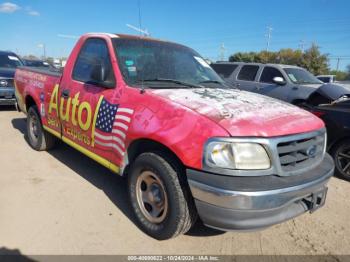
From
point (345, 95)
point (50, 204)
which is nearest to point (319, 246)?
point (50, 204)

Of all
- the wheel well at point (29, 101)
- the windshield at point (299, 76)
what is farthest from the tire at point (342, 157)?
the wheel well at point (29, 101)

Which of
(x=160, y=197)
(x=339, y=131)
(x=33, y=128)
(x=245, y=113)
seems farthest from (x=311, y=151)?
(x=33, y=128)

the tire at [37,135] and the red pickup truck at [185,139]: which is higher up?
the red pickup truck at [185,139]

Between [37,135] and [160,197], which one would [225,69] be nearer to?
[37,135]

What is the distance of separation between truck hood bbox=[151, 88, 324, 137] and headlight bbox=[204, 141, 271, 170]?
0.10m

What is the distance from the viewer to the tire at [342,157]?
4965mm

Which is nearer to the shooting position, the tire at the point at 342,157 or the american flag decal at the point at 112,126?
the american flag decal at the point at 112,126

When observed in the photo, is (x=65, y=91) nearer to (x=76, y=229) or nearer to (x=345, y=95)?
(x=76, y=229)

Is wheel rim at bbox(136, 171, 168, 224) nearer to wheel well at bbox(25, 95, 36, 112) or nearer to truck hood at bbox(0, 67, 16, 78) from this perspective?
wheel well at bbox(25, 95, 36, 112)

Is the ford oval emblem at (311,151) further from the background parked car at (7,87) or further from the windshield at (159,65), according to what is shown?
the background parked car at (7,87)

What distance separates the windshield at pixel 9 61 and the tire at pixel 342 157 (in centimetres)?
1030

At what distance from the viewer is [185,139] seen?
2604 millimetres

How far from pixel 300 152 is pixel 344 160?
2.77 meters

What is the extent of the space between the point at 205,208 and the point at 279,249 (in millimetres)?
1049
